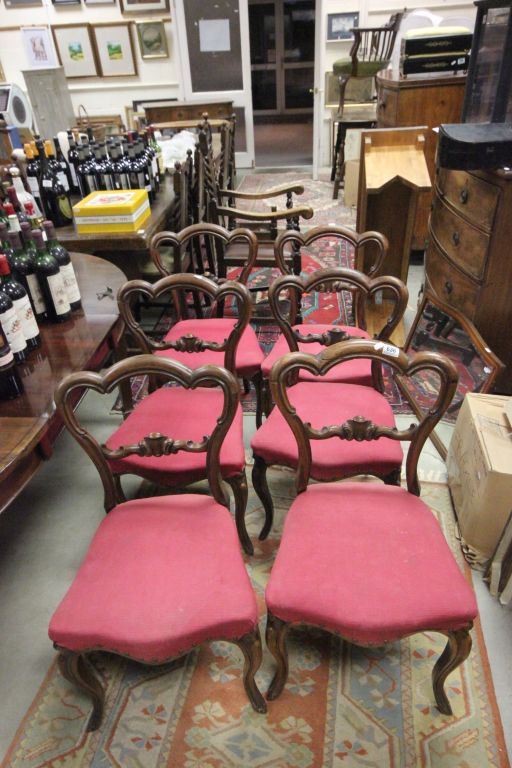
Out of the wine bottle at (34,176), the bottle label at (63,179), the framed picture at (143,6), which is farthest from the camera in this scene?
the framed picture at (143,6)

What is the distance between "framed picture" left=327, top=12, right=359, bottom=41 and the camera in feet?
16.4

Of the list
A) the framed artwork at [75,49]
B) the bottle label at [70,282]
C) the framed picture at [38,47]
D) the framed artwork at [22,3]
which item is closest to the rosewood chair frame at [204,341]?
the bottle label at [70,282]

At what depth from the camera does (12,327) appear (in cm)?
128

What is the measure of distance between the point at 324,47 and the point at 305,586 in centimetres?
571

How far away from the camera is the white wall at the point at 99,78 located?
5.44 meters

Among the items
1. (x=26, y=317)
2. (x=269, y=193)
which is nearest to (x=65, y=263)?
(x=26, y=317)

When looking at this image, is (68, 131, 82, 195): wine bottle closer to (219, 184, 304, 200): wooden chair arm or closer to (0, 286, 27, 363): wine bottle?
(219, 184, 304, 200): wooden chair arm

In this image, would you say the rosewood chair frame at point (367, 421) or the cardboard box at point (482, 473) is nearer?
the rosewood chair frame at point (367, 421)

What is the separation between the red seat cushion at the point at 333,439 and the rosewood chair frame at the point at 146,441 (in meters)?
0.26

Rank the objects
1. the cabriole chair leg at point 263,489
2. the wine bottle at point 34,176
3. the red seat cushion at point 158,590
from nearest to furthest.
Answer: the red seat cushion at point 158,590 < the cabriole chair leg at point 263,489 < the wine bottle at point 34,176

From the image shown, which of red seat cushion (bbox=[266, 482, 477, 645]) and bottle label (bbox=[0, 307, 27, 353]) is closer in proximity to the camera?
red seat cushion (bbox=[266, 482, 477, 645])

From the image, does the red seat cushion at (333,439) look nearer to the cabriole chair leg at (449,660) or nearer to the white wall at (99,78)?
the cabriole chair leg at (449,660)

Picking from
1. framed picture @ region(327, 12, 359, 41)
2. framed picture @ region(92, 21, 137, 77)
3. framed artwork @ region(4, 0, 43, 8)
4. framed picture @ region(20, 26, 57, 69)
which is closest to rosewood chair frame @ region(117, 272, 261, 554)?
framed picture @ region(327, 12, 359, 41)

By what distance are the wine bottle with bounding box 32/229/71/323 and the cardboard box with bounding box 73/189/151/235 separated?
776 mm
